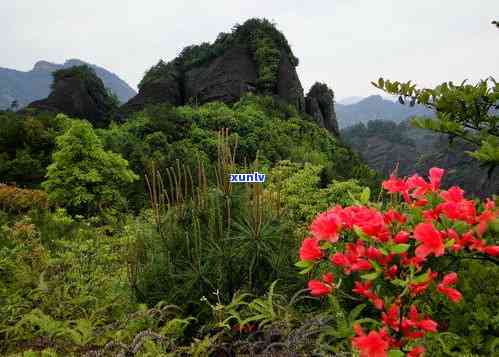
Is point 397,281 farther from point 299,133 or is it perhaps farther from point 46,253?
point 299,133

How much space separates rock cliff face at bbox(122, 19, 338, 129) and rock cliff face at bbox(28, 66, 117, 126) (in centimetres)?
135

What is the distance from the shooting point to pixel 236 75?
25.0m

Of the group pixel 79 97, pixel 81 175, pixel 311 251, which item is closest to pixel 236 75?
pixel 79 97

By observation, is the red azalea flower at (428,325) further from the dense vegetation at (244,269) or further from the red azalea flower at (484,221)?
the red azalea flower at (484,221)

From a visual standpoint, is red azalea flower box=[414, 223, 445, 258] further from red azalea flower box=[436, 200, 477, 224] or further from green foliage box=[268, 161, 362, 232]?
green foliage box=[268, 161, 362, 232]

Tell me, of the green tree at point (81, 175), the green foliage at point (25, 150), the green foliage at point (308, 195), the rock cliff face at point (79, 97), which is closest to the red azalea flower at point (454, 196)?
the green foliage at point (308, 195)

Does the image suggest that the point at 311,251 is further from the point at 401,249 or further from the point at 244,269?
the point at 244,269

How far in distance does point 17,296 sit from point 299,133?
16.9 metres

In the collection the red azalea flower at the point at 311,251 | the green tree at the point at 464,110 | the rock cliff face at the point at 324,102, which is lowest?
the red azalea flower at the point at 311,251

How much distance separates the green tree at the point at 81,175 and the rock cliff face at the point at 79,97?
13050 mm

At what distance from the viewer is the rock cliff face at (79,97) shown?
2142 centimetres

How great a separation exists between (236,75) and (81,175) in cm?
1752

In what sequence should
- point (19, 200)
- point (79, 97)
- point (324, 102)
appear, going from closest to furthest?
point (19, 200) < point (79, 97) < point (324, 102)

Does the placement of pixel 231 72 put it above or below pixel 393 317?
above
